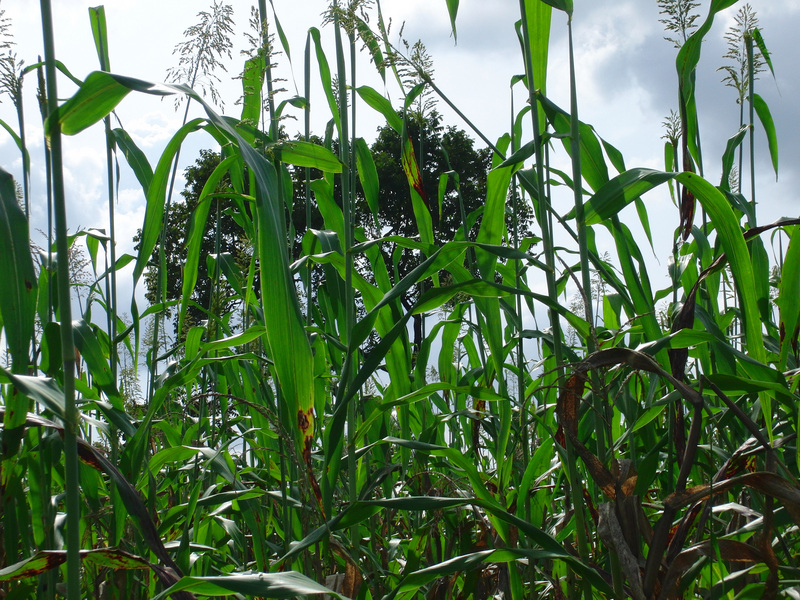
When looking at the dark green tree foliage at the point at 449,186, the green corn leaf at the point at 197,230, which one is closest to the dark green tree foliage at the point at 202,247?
the green corn leaf at the point at 197,230

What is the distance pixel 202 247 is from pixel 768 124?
5.55 meters

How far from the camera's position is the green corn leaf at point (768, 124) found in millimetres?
1389

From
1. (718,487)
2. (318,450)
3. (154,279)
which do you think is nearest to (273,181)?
(718,487)

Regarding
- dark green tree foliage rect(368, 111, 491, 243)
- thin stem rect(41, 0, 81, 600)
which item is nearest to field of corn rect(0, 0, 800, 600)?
thin stem rect(41, 0, 81, 600)

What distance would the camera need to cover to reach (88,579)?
4.57 feet

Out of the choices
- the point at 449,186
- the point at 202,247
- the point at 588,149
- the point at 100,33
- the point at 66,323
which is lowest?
the point at 66,323

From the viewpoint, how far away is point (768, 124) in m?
Result: 1.41

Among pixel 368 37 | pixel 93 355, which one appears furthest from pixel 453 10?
pixel 93 355

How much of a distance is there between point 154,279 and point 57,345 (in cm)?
139

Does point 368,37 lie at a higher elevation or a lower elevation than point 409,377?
higher

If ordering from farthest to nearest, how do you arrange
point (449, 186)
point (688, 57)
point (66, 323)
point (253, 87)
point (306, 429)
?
point (449, 186) → point (253, 87) → point (688, 57) → point (306, 429) → point (66, 323)

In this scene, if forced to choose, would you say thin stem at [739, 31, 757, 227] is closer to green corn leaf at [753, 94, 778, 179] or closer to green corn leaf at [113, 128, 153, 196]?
green corn leaf at [753, 94, 778, 179]

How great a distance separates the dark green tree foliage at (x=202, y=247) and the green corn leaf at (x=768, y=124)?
1.25 m

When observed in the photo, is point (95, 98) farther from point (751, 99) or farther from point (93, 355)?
point (751, 99)
